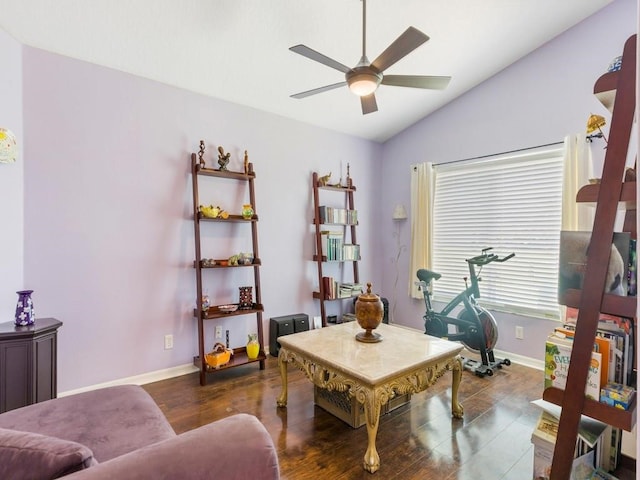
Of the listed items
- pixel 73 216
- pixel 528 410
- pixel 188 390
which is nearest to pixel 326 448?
pixel 188 390

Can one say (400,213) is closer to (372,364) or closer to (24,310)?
(372,364)

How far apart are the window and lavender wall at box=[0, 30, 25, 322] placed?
4145mm

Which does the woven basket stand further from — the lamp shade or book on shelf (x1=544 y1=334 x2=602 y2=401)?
the lamp shade

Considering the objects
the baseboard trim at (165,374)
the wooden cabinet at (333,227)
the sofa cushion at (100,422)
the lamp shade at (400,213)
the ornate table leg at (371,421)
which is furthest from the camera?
the lamp shade at (400,213)

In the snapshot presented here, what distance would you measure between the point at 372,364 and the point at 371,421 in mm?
297

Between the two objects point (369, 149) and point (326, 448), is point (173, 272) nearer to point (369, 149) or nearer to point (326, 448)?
point (326, 448)

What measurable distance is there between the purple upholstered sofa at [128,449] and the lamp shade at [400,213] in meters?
3.70

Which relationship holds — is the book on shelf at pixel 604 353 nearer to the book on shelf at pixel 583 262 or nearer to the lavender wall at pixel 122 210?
the book on shelf at pixel 583 262

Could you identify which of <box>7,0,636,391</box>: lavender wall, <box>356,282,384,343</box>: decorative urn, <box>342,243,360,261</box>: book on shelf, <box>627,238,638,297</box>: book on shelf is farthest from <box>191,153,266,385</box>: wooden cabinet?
<box>627,238,638,297</box>: book on shelf

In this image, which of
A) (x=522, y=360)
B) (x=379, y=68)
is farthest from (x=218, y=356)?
(x=522, y=360)

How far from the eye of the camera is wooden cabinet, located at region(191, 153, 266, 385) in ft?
9.80

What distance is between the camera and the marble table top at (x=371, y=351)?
6.15ft

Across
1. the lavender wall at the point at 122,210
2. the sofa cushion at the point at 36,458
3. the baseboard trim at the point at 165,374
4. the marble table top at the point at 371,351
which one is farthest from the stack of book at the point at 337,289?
the sofa cushion at the point at 36,458

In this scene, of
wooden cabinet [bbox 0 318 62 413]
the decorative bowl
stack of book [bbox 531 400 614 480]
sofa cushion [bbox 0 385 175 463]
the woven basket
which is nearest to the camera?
sofa cushion [bbox 0 385 175 463]
